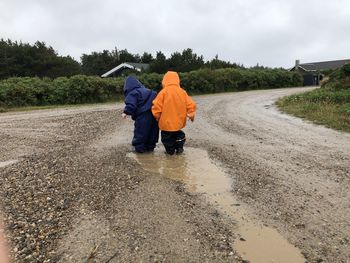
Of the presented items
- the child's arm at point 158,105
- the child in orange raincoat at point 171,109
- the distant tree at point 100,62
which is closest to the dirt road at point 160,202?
the child in orange raincoat at point 171,109

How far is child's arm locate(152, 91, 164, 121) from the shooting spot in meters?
7.54

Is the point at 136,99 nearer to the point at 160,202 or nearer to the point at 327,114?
the point at 160,202

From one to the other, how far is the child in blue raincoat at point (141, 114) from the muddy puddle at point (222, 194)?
0.92 feet

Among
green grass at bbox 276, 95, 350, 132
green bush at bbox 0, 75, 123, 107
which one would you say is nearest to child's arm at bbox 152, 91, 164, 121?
green grass at bbox 276, 95, 350, 132

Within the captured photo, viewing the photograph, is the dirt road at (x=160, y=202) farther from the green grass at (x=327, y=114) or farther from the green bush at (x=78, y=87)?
the green bush at (x=78, y=87)

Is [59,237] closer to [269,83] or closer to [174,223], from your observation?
[174,223]

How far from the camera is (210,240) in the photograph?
13.5ft

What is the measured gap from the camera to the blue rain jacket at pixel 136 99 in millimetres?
7848

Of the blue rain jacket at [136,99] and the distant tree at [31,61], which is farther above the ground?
the distant tree at [31,61]

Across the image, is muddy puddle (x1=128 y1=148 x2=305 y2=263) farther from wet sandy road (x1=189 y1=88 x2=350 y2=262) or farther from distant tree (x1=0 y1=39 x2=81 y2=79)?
distant tree (x1=0 y1=39 x2=81 y2=79)

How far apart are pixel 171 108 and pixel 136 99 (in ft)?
2.66

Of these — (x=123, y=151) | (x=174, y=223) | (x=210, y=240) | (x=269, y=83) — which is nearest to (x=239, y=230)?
(x=210, y=240)

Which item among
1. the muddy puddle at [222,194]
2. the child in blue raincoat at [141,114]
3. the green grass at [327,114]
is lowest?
the green grass at [327,114]

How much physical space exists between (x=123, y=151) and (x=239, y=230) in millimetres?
4266
